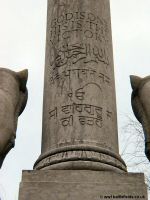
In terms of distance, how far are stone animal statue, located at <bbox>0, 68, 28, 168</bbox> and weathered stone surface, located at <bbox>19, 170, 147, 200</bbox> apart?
594mm

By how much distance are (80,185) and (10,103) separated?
5.70 feet

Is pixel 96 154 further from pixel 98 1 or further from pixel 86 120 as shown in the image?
pixel 98 1

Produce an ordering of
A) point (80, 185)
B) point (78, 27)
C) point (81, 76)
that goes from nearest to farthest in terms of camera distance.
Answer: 1. point (80, 185)
2. point (81, 76)
3. point (78, 27)

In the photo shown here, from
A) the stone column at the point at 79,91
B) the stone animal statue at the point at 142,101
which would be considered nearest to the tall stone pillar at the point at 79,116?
the stone column at the point at 79,91

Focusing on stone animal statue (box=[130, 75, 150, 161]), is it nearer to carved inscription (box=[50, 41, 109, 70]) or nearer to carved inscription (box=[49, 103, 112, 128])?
carved inscription (box=[49, 103, 112, 128])

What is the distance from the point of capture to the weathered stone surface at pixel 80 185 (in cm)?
656

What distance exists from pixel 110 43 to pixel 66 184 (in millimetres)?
3188

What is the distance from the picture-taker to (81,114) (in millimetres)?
7594

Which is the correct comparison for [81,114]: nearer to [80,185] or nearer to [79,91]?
[79,91]

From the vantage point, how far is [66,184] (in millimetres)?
6664

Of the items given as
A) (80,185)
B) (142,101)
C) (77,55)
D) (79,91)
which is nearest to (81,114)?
(79,91)

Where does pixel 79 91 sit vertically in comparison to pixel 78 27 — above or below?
below

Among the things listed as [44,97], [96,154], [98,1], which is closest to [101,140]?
[96,154]

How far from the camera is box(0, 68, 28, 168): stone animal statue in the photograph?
7.09m
